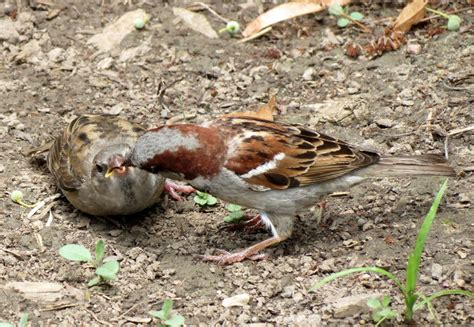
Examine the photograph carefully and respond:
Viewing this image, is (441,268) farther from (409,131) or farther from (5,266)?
(5,266)

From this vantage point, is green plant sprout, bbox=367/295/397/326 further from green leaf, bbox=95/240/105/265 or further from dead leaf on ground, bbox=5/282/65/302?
dead leaf on ground, bbox=5/282/65/302

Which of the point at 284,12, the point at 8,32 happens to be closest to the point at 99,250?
the point at 8,32

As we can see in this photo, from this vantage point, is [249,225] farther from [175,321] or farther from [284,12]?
[284,12]

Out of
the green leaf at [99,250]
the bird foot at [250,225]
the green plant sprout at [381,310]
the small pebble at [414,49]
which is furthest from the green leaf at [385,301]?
the small pebble at [414,49]

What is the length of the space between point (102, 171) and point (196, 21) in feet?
9.48

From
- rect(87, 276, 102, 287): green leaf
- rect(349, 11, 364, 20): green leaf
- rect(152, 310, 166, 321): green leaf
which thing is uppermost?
rect(349, 11, 364, 20): green leaf

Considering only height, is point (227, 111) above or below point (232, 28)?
below

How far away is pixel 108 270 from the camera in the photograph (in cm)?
614

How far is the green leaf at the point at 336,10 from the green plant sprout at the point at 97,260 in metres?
4.05

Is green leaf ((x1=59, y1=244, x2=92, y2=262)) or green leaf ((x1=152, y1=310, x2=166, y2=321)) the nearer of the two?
green leaf ((x1=152, y1=310, x2=166, y2=321))

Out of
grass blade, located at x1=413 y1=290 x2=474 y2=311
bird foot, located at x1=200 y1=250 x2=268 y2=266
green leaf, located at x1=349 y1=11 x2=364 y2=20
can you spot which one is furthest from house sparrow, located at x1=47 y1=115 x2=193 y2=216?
green leaf, located at x1=349 y1=11 x2=364 y2=20

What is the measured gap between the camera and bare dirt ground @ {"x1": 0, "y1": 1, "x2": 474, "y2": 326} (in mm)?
6023

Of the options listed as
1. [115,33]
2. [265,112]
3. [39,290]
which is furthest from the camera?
[115,33]

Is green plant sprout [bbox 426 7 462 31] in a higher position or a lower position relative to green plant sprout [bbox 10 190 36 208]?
higher
